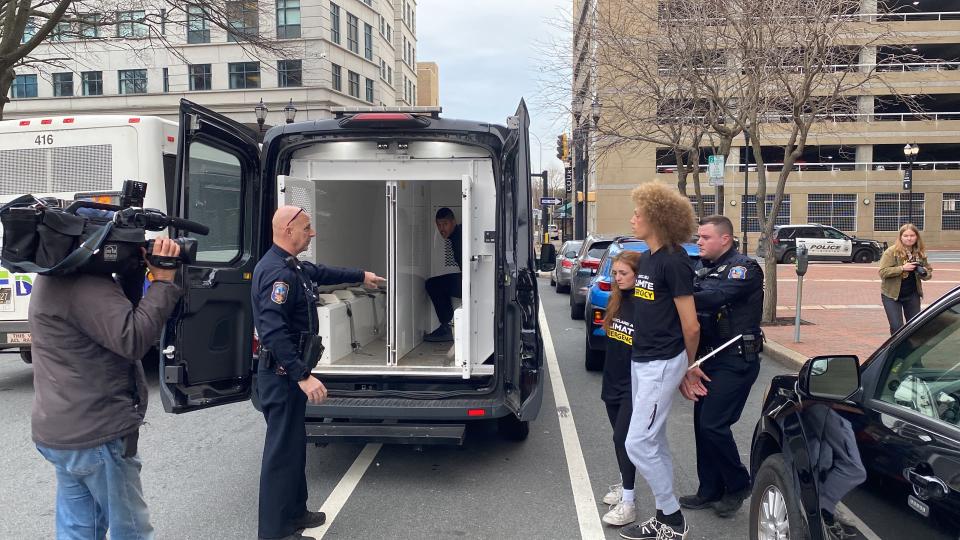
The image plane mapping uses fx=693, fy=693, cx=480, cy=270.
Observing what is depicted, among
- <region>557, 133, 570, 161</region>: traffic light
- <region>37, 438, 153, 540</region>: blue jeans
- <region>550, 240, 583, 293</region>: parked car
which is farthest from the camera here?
<region>557, 133, 570, 161</region>: traffic light

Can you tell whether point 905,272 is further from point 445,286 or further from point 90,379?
point 90,379

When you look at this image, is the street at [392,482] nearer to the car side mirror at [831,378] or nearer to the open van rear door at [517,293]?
the open van rear door at [517,293]

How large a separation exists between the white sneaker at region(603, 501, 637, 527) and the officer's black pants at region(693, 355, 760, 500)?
0.57m

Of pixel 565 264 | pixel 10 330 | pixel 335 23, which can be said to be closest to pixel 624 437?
pixel 10 330

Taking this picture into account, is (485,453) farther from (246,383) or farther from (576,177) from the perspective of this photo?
(576,177)

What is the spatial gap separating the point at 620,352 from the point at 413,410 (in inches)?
58.8

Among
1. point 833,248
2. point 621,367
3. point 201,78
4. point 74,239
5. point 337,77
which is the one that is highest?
point 337,77

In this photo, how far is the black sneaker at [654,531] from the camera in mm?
3740

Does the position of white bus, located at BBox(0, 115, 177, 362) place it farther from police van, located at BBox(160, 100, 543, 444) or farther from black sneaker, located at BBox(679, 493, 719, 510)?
black sneaker, located at BBox(679, 493, 719, 510)

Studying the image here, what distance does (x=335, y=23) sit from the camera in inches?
1720

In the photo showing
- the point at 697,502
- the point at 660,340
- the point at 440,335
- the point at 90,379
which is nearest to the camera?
the point at 90,379

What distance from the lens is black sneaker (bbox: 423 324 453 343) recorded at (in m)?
7.21

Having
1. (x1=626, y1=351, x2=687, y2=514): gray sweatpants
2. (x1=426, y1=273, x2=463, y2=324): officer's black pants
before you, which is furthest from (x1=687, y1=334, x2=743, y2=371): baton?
(x1=426, y1=273, x2=463, y2=324): officer's black pants

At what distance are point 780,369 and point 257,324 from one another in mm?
7117
